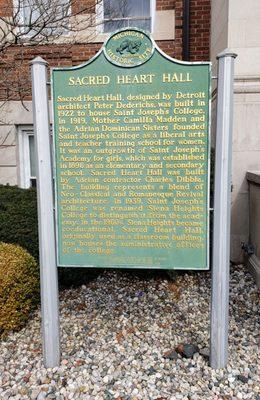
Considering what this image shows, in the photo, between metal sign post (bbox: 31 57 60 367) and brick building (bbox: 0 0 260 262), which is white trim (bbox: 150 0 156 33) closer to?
brick building (bbox: 0 0 260 262)

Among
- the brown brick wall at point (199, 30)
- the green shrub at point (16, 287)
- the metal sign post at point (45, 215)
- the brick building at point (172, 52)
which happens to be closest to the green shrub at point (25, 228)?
the green shrub at point (16, 287)

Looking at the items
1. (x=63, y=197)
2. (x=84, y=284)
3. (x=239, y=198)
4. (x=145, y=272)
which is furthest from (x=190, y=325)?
(x=239, y=198)

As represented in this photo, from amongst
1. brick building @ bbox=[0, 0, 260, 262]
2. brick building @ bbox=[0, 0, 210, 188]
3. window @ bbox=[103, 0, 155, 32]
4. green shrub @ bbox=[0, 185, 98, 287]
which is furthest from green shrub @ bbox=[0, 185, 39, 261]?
window @ bbox=[103, 0, 155, 32]

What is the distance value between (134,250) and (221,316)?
2.80ft

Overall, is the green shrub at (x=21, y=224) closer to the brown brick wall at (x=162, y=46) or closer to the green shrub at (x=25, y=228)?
the green shrub at (x=25, y=228)

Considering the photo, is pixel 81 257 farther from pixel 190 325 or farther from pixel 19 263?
pixel 190 325

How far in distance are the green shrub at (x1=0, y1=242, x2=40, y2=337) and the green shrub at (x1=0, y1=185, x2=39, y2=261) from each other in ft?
1.50

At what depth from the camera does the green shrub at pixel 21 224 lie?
4.05 meters

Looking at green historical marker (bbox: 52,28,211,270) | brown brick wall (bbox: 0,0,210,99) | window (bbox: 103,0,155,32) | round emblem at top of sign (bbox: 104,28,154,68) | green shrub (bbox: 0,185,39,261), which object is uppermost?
window (bbox: 103,0,155,32)

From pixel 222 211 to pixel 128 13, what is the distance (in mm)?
5196

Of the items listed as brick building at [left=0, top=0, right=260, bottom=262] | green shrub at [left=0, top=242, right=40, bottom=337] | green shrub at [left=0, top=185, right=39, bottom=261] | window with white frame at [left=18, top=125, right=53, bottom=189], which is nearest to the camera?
green shrub at [left=0, top=242, right=40, bottom=337]

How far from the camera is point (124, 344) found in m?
3.16

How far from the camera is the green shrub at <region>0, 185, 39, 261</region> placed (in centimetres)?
405

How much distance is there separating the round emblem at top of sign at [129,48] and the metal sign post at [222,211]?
54 cm
